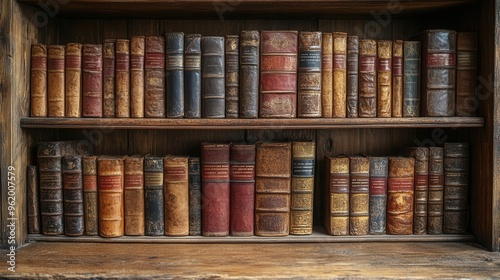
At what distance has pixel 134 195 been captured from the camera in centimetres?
181

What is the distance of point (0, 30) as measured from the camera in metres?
1.73

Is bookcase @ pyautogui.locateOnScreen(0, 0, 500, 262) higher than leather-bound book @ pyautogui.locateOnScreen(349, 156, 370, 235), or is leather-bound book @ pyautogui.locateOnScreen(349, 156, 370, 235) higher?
bookcase @ pyautogui.locateOnScreen(0, 0, 500, 262)

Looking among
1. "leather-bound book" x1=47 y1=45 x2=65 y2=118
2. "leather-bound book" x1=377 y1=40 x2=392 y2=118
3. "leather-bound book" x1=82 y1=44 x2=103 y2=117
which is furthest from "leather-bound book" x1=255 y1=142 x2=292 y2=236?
"leather-bound book" x1=47 y1=45 x2=65 y2=118

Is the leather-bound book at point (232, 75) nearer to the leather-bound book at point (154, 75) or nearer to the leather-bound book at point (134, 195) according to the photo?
the leather-bound book at point (154, 75)

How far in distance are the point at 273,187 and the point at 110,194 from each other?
572 millimetres

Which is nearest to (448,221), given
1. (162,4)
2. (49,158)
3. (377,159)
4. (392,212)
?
(392,212)

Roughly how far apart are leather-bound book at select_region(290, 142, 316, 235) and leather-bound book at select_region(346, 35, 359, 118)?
7.1 inches

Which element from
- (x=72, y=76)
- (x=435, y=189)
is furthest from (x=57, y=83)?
(x=435, y=189)

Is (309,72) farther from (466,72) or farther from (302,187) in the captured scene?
(466,72)

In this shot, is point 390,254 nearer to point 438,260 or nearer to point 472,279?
point 438,260

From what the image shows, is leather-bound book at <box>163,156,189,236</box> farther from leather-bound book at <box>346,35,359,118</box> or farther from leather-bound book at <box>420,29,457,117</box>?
leather-bound book at <box>420,29,457,117</box>

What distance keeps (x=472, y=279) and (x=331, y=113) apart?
683 mm

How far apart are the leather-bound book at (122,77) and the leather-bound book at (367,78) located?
32.1 inches

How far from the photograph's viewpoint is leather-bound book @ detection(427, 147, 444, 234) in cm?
183
